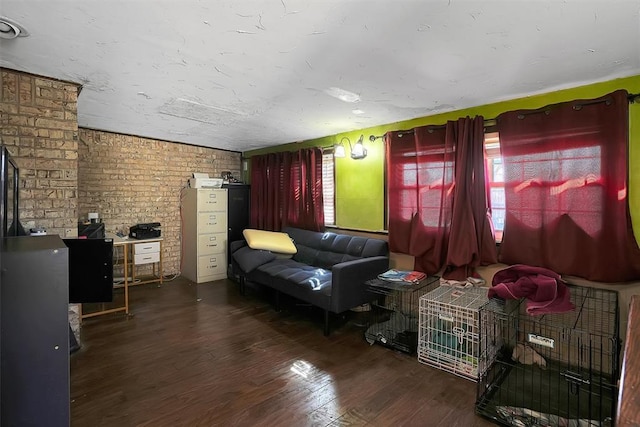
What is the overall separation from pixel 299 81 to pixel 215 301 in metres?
2.89

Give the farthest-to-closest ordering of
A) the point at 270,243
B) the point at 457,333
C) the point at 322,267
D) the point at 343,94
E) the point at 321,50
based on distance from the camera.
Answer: the point at 270,243
the point at 322,267
the point at 343,94
the point at 457,333
the point at 321,50

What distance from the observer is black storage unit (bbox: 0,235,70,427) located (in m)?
1.34

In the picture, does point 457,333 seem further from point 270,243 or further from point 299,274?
point 270,243

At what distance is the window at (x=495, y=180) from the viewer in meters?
2.87

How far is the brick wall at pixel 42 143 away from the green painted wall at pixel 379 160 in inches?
112

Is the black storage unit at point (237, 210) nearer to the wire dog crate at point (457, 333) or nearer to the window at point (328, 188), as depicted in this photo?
the window at point (328, 188)

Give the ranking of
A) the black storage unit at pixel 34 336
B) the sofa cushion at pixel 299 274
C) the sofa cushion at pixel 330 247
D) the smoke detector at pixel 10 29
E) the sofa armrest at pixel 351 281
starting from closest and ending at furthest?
the black storage unit at pixel 34 336 < the smoke detector at pixel 10 29 < the sofa armrest at pixel 351 281 < the sofa cushion at pixel 299 274 < the sofa cushion at pixel 330 247

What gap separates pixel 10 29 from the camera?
169cm

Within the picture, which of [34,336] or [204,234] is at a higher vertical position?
[204,234]

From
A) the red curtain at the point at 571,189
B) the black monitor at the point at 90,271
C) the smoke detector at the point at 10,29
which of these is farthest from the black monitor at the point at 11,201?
the red curtain at the point at 571,189

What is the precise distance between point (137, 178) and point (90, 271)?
2.58 meters

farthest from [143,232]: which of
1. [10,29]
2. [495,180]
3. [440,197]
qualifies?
[495,180]

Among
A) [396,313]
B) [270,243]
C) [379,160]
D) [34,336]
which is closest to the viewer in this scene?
[34,336]

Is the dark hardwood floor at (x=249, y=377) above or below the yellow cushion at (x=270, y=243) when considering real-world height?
below
